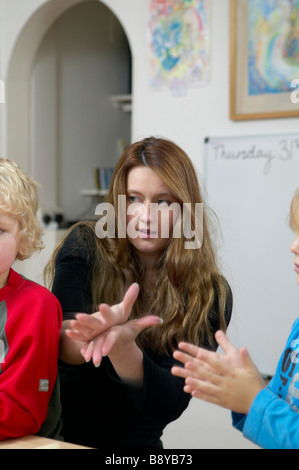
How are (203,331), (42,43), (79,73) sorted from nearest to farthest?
(203,331) → (42,43) → (79,73)

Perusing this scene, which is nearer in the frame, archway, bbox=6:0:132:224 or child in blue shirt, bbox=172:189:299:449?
child in blue shirt, bbox=172:189:299:449

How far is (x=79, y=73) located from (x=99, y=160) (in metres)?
0.31

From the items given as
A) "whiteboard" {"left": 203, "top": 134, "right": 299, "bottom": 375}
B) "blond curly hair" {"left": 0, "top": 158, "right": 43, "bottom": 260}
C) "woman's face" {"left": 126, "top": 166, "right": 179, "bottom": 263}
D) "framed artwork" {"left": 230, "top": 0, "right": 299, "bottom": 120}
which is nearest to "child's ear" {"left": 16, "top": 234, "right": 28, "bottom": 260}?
"blond curly hair" {"left": 0, "top": 158, "right": 43, "bottom": 260}

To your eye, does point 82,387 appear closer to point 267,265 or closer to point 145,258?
point 145,258

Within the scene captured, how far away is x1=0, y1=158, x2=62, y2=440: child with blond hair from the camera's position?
0.47 m

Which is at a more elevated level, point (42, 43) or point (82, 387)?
point (42, 43)

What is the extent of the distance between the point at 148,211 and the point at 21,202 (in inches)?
5.0

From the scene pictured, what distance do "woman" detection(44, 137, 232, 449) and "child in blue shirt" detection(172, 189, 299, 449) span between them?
0.14 meters

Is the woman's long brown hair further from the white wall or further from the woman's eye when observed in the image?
the white wall

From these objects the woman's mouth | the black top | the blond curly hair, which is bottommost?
the black top

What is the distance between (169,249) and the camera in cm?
59

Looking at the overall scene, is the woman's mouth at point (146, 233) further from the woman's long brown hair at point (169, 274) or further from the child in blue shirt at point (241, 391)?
the child in blue shirt at point (241, 391)

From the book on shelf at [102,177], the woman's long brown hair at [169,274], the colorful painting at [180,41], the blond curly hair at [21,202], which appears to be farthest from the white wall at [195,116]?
the blond curly hair at [21,202]
